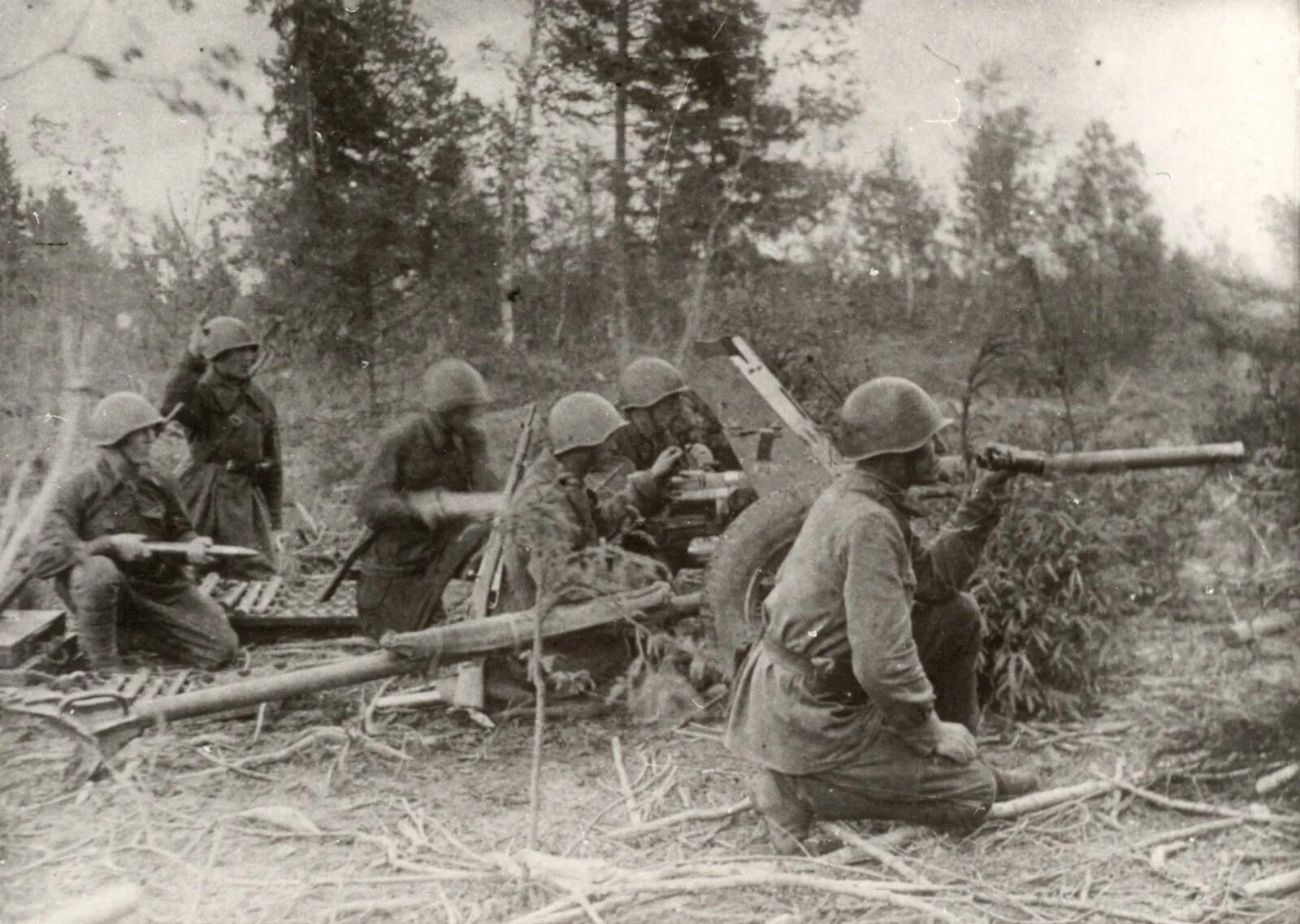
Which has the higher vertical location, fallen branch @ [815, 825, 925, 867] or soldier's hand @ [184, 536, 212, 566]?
soldier's hand @ [184, 536, 212, 566]

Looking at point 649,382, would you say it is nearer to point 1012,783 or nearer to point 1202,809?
point 1012,783

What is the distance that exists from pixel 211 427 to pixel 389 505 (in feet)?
4.33

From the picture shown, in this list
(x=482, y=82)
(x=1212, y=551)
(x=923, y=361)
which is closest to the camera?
(x=482, y=82)

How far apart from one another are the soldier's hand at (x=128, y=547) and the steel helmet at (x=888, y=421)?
3.16m

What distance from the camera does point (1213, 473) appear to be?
4820 millimetres

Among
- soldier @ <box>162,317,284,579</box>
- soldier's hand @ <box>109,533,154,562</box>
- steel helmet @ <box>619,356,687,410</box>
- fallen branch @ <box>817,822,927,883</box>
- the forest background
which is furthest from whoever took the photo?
soldier @ <box>162,317,284,579</box>

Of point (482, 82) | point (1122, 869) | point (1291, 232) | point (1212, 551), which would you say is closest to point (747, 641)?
point (1122, 869)

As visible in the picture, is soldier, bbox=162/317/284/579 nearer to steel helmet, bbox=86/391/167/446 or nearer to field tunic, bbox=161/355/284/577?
field tunic, bbox=161/355/284/577

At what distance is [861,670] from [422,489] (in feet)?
8.20

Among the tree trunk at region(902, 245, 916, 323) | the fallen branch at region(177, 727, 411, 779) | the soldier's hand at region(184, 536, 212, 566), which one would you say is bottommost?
the fallen branch at region(177, 727, 411, 779)

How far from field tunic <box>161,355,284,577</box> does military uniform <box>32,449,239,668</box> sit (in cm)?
58

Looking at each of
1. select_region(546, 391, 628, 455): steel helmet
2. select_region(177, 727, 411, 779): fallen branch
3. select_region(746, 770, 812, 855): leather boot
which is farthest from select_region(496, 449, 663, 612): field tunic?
select_region(746, 770, 812, 855): leather boot

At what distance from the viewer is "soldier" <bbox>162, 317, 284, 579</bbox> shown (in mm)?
5668

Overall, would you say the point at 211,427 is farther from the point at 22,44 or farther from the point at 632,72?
the point at 632,72
